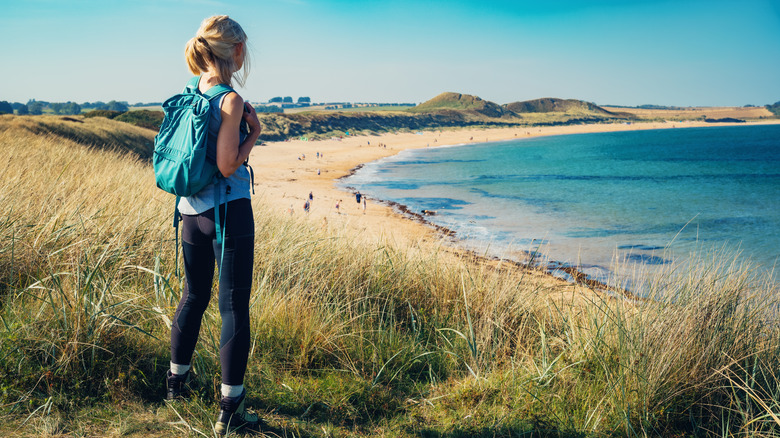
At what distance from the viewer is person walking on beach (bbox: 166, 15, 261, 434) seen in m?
1.90

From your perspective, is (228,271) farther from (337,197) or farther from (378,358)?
(337,197)

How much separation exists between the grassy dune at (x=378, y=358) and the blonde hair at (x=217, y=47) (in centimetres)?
129

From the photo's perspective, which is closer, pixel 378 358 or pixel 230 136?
pixel 230 136

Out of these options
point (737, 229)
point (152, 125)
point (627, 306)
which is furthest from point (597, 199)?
point (152, 125)

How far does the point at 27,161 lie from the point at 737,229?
820 inches

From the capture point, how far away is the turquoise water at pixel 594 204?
13.2 m

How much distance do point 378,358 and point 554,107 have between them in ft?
629

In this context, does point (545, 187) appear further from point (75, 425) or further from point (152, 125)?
point (75, 425)

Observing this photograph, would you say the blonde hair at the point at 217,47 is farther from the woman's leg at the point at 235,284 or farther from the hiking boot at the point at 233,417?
the hiking boot at the point at 233,417

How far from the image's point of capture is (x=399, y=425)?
2332 mm

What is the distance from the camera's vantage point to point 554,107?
583 ft

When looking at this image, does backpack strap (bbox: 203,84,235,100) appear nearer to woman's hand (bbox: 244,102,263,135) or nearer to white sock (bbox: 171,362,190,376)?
woman's hand (bbox: 244,102,263,135)

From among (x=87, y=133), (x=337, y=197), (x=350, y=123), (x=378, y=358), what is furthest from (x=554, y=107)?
(x=378, y=358)

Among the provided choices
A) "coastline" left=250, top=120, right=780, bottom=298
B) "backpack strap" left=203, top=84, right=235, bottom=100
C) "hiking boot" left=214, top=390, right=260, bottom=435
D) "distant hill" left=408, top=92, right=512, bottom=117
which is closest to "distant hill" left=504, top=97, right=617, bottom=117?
"distant hill" left=408, top=92, right=512, bottom=117
